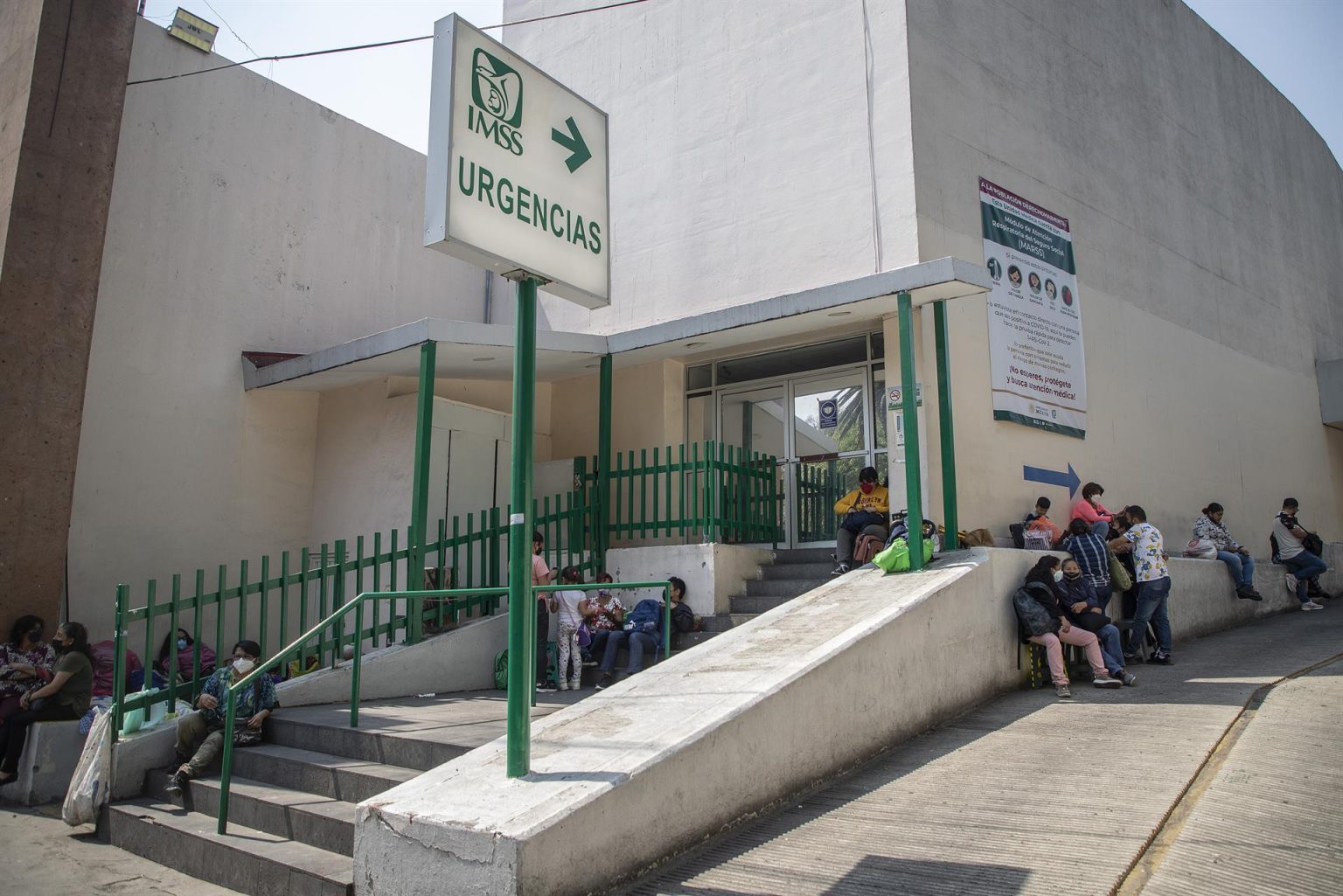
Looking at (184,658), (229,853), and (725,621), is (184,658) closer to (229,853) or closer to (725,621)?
(229,853)

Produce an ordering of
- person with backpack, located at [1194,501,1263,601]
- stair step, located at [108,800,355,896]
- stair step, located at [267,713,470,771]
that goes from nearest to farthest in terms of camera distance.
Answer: stair step, located at [108,800,355,896]
stair step, located at [267,713,470,771]
person with backpack, located at [1194,501,1263,601]

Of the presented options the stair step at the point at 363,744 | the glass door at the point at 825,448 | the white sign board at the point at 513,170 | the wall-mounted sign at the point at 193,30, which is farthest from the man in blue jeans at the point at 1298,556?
the wall-mounted sign at the point at 193,30

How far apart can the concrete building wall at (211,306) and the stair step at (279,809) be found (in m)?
4.80

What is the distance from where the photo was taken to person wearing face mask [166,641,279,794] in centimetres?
679

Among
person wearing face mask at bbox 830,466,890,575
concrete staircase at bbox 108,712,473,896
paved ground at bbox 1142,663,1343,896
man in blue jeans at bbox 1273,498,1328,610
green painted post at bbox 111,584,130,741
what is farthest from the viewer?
man in blue jeans at bbox 1273,498,1328,610

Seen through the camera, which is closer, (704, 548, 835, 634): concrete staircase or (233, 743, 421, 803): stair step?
(233, 743, 421, 803): stair step

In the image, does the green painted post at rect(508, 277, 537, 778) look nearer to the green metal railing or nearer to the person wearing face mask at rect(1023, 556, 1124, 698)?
the person wearing face mask at rect(1023, 556, 1124, 698)

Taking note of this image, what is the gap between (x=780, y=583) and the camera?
32.4 ft

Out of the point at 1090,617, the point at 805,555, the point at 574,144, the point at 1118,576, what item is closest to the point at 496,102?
the point at 574,144

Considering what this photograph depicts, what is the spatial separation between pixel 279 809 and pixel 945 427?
6.40 m

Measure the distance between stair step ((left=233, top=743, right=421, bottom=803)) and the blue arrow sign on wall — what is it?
7.64 meters

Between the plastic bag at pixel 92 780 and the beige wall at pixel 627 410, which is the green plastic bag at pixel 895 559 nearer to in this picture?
the beige wall at pixel 627 410

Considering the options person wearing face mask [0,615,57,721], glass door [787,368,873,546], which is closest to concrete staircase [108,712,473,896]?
person wearing face mask [0,615,57,721]

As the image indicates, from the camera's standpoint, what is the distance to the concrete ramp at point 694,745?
423cm
